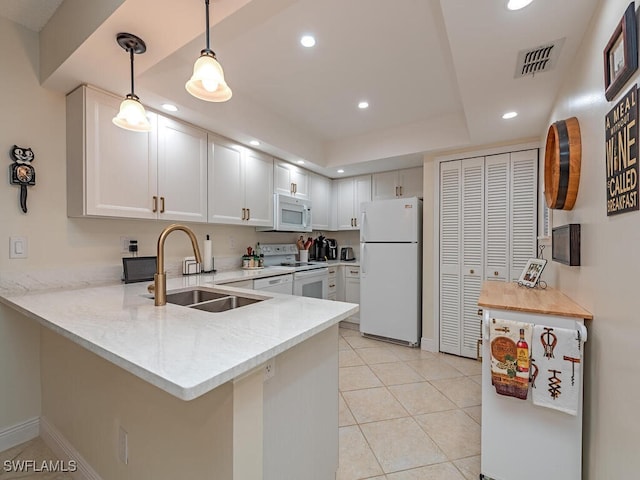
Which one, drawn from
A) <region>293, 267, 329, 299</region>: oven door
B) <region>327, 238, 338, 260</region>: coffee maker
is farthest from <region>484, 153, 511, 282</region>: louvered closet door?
<region>327, 238, 338, 260</region>: coffee maker

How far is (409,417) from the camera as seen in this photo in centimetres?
205

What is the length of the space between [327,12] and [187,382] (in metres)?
1.97

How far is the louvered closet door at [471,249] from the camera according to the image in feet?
9.88

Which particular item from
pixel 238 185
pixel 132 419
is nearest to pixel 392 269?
pixel 238 185

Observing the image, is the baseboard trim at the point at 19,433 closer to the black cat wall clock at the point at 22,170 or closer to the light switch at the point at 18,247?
the light switch at the point at 18,247

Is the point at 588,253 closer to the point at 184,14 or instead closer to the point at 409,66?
the point at 409,66

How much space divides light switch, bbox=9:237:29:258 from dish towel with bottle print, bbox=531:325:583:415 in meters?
2.95

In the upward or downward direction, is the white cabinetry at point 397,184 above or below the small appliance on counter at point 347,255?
above

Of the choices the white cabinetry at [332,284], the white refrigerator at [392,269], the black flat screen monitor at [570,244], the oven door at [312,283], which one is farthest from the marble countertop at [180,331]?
the white cabinetry at [332,284]

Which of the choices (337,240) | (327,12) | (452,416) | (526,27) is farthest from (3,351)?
(337,240)

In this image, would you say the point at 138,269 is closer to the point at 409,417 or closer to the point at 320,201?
the point at 409,417

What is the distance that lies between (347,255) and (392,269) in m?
1.22

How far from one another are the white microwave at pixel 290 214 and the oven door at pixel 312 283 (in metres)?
0.59

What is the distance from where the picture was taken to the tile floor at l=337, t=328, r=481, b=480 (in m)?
1.61
